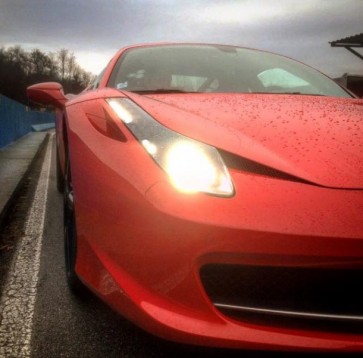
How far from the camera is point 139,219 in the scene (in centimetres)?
141

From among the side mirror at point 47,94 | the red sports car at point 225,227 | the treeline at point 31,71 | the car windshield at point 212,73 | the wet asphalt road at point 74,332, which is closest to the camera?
the red sports car at point 225,227

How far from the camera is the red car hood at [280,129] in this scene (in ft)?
5.06

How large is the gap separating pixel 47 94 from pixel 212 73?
1.09 m

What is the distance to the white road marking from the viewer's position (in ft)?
5.91

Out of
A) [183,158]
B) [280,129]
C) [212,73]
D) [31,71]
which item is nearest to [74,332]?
[183,158]

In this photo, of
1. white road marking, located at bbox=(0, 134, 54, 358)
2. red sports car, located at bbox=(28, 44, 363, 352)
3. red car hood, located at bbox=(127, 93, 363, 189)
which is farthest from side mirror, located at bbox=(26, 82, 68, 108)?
red sports car, located at bbox=(28, 44, 363, 352)

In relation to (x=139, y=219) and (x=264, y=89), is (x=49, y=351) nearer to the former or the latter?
(x=139, y=219)

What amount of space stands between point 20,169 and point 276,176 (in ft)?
17.8

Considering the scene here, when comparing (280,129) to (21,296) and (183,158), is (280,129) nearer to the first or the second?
(183,158)

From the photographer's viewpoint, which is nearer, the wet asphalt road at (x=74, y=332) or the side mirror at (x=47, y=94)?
the wet asphalt road at (x=74, y=332)

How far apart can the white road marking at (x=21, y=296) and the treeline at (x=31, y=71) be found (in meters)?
54.6

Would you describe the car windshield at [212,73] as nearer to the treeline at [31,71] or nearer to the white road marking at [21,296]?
the white road marking at [21,296]

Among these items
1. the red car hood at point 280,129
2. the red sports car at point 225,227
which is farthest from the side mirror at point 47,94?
the red sports car at point 225,227

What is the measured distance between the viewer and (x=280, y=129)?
1.81 m
